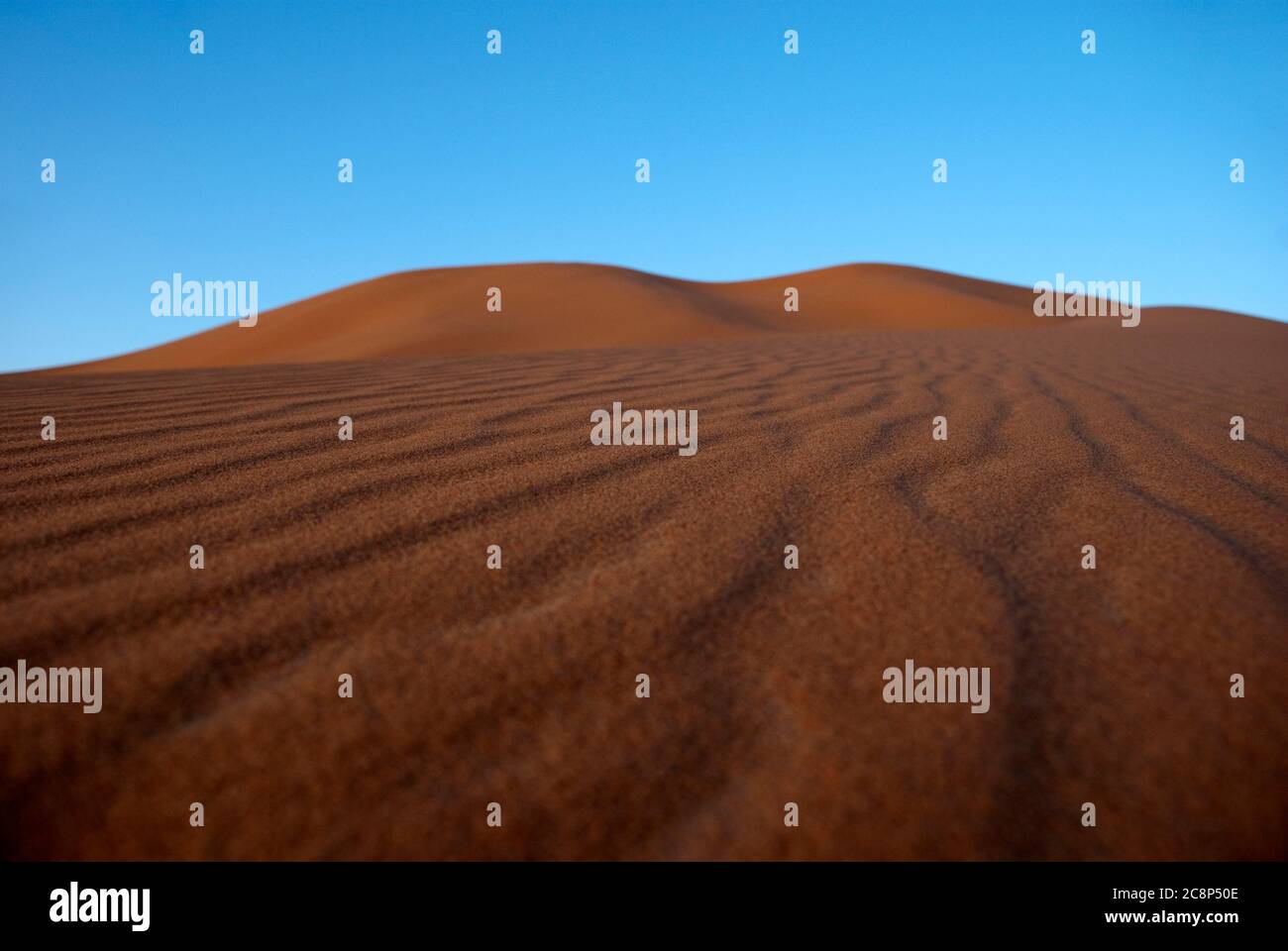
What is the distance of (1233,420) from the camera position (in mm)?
3381

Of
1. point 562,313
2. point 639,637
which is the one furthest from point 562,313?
point 639,637

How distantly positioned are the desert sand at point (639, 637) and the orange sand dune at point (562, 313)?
16455 mm

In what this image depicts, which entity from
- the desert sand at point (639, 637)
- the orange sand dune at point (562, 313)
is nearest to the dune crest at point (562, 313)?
A: the orange sand dune at point (562, 313)

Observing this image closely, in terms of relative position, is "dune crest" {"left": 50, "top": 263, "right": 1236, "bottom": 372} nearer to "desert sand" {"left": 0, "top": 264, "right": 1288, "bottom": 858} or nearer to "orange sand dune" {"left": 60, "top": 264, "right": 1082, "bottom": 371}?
"orange sand dune" {"left": 60, "top": 264, "right": 1082, "bottom": 371}

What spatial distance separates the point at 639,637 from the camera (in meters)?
1.50

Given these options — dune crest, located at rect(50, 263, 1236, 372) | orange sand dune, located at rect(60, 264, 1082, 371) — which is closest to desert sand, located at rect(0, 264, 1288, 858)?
orange sand dune, located at rect(60, 264, 1082, 371)

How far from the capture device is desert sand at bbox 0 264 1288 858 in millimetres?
1109

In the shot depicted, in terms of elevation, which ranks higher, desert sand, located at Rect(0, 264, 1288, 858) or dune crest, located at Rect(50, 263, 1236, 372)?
dune crest, located at Rect(50, 263, 1236, 372)

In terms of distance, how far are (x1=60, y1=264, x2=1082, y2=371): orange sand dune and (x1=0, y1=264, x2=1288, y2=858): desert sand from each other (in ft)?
54.0

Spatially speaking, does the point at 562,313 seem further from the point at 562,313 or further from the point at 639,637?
the point at 639,637

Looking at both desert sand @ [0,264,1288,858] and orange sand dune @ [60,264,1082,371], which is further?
orange sand dune @ [60,264,1082,371]

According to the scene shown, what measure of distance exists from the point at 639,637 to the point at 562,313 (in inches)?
908

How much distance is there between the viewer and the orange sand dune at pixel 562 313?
845 inches

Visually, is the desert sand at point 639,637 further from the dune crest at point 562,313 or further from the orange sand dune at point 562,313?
the dune crest at point 562,313
